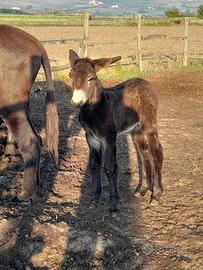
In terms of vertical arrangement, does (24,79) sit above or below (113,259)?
above

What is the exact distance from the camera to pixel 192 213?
5.09m

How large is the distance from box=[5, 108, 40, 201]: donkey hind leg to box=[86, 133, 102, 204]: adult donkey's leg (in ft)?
2.30

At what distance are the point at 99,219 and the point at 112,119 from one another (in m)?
1.12

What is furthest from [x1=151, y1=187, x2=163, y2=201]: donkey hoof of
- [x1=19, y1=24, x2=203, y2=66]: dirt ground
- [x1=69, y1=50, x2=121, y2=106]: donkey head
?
[x1=19, y1=24, x2=203, y2=66]: dirt ground

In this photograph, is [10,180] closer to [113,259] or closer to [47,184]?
[47,184]

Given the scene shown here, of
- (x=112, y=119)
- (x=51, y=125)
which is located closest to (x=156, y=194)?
(x=112, y=119)

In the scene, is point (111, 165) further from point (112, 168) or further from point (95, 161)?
point (95, 161)

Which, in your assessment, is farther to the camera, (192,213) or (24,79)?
(24,79)

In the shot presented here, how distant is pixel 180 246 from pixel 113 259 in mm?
744

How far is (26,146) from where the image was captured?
17.5ft

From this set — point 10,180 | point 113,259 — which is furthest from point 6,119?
point 113,259

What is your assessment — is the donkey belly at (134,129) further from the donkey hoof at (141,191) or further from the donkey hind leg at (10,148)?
the donkey hind leg at (10,148)

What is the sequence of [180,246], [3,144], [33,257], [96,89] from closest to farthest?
[33,257], [180,246], [96,89], [3,144]

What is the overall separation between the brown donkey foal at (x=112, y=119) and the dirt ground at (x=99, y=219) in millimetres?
265
